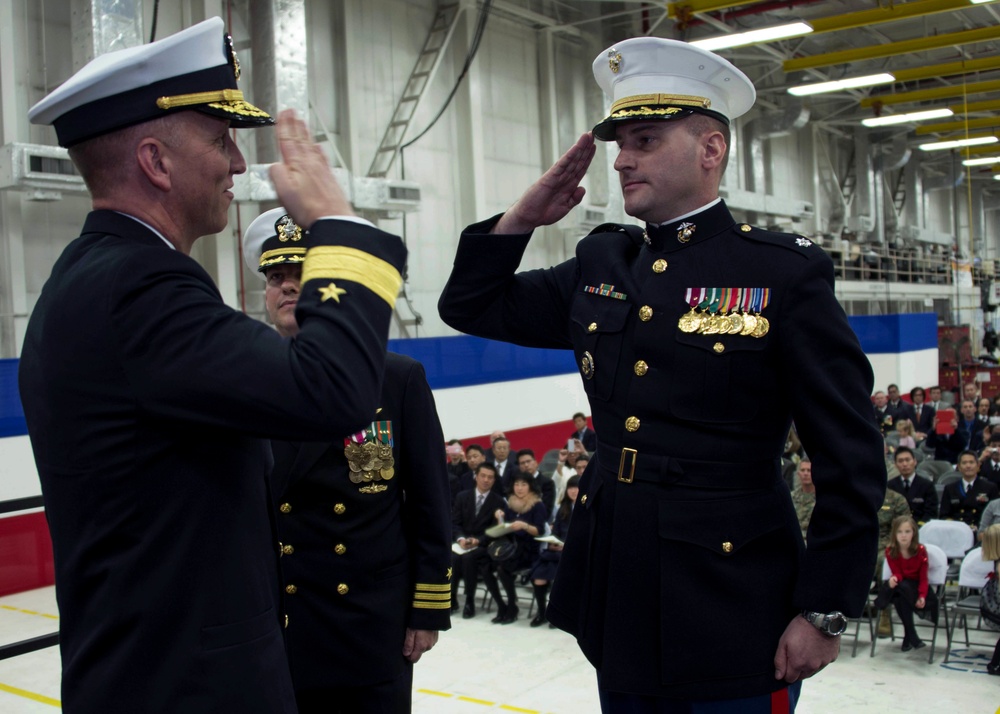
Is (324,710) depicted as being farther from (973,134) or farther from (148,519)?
(973,134)

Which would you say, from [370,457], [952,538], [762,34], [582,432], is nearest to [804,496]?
[952,538]

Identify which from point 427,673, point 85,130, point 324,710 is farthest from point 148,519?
point 427,673

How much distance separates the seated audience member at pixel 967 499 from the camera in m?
7.98

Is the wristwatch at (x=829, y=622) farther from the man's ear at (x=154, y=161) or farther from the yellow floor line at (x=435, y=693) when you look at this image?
the yellow floor line at (x=435, y=693)

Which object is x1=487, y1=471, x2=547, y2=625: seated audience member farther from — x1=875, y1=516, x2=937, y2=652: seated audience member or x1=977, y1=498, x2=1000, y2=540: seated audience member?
x1=977, y1=498, x2=1000, y2=540: seated audience member

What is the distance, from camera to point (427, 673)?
230 inches

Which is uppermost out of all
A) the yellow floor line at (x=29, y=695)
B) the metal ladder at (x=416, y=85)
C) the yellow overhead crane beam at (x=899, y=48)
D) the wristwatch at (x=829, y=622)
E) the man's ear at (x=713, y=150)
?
the yellow overhead crane beam at (x=899, y=48)

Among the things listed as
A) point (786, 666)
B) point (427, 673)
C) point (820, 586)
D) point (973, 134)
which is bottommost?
point (427, 673)

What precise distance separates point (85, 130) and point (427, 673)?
5068 mm

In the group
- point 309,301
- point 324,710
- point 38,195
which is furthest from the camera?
point 38,195

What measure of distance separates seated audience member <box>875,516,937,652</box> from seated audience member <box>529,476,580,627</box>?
2137mm

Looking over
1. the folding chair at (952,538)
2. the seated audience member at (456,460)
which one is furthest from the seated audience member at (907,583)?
the seated audience member at (456,460)

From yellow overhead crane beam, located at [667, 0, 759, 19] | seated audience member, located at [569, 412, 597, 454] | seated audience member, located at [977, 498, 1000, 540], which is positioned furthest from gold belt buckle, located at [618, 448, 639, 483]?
yellow overhead crane beam, located at [667, 0, 759, 19]

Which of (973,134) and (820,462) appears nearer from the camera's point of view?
(820,462)
